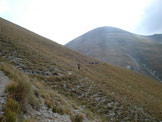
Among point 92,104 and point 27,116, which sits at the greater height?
point 27,116

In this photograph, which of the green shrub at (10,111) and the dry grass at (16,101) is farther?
the dry grass at (16,101)

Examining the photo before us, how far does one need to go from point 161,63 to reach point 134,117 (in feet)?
252

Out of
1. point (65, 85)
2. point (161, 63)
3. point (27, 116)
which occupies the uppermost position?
point (161, 63)

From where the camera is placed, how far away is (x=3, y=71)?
592 cm

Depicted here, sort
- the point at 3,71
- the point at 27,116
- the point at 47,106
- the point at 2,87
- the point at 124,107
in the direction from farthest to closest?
the point at 124,107, the point at 3,71, the point at 47,106, the point at 2,87, the point at 27,116

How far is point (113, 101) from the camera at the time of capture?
10.1m

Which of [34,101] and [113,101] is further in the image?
[113,101]

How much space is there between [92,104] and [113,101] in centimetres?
299

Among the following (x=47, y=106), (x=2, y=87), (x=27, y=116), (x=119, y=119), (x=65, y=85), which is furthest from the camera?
(x=65, y=85)

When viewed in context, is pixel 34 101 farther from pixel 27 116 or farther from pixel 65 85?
pixel 65 85

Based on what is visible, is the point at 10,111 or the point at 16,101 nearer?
the point at 10,111

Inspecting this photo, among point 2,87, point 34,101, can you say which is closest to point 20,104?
point 34,101

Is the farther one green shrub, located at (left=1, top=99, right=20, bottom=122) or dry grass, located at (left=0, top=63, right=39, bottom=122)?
dry grass, located at (left=0, top=63, right=39, bottom=122)

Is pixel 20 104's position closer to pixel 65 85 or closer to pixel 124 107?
pixel 65 85
